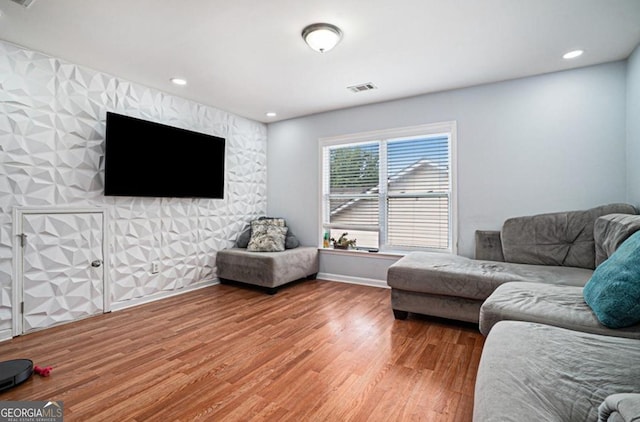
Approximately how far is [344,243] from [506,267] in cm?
217

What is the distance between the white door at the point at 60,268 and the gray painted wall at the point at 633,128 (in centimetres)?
518

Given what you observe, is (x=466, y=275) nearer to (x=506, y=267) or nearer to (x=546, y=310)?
(x=506, y=267)

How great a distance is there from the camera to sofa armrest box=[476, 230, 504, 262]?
3.34m

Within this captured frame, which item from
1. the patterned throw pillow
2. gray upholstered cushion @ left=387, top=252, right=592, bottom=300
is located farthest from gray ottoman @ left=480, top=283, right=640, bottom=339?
the patterned throw pillow

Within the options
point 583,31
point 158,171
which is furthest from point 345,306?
point 583,31

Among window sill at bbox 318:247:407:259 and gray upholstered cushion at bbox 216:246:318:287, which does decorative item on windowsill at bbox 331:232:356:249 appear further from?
gray upholstered cushion at bbox 216:246:318:287

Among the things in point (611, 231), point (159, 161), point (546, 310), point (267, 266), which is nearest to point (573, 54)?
point (611, 231)

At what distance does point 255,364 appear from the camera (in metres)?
2.16

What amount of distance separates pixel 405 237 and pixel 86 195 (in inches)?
146

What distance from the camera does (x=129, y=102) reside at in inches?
134

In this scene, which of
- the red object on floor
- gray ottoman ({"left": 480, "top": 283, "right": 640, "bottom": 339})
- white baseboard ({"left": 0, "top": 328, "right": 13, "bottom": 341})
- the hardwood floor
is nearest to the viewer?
gray ottoman ({"left": 480, "top": 283, "right": 640, "bottom": 339})

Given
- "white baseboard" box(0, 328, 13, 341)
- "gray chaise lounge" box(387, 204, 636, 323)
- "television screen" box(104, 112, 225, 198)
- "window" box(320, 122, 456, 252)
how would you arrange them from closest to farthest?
"white baseboard" box(0, 328, 13, 341), "gray chaise lounge" box(387, 204, 636, 323), "television screen" box(104, 112, 225, 198), "window" box(320, 122, 456, 252)

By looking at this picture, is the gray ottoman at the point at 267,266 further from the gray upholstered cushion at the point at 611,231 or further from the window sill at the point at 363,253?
the gray upholstered cushion at the point at 611,231

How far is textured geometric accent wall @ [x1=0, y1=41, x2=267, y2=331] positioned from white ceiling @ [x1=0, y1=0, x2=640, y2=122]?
24 cm
